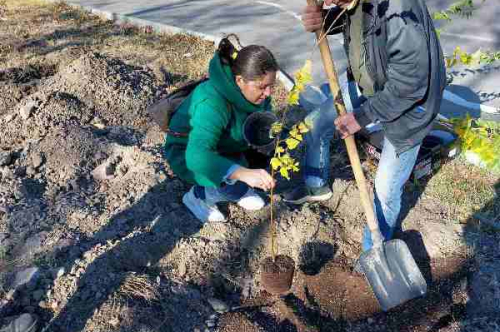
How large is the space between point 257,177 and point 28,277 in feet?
5.48

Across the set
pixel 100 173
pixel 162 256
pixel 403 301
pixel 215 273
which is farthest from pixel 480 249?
pixel 100 173

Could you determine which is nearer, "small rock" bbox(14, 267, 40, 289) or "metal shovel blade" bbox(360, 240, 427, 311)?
"metal shovel blade" bbox(360, 240, 427, 311)

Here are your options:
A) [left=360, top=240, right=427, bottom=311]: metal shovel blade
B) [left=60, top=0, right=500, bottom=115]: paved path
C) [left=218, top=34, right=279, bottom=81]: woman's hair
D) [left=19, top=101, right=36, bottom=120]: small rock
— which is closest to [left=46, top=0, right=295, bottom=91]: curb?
[left=60, top=0, right=500, bottom=115]: paved path

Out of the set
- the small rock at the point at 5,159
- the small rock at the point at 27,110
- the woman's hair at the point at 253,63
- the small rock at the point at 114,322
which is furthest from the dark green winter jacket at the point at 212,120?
the small rock at the point at 27,110

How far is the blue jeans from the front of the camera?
2.62 m

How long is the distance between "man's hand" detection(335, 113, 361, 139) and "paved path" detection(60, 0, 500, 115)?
8.16 feet

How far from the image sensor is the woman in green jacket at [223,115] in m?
2.56

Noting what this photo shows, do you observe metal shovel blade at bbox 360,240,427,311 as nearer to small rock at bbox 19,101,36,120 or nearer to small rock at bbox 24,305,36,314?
small rock at bbox 24,305,36,314

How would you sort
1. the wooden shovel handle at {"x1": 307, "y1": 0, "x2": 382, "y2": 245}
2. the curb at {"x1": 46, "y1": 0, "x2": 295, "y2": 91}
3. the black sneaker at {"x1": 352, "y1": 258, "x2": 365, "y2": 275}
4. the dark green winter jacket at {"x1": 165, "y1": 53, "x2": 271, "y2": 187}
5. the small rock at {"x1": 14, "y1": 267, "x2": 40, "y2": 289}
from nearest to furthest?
1. the wooden shovel handle at {"x1": 307, "y1": 0, "x2": 382, "y2": 245}
2. the dark green winter jacket at {"x1": 165, "y1": 53, "x2": 271, "y2": 187}
3. the small rock at {"x1": 14, "y1": 267, "x2": 40, "y2": 289}
4. the black sneaker at {"x1": 352, "y1": 258, "x2": 365, "y2": 275}
5. the curb at {"x1": 46, "y1": 0, "x2": 295, "y2": 91}

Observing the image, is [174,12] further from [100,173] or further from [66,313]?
[66,313]

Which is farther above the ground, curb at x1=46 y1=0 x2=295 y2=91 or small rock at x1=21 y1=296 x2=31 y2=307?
curb at x1=46 y1=0 x2=295 y2=91

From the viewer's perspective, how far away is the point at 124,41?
7176 mm

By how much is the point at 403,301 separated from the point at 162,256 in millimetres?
1619

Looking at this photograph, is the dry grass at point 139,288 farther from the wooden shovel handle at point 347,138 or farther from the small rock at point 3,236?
the wooden shovel handle at point 347,138
